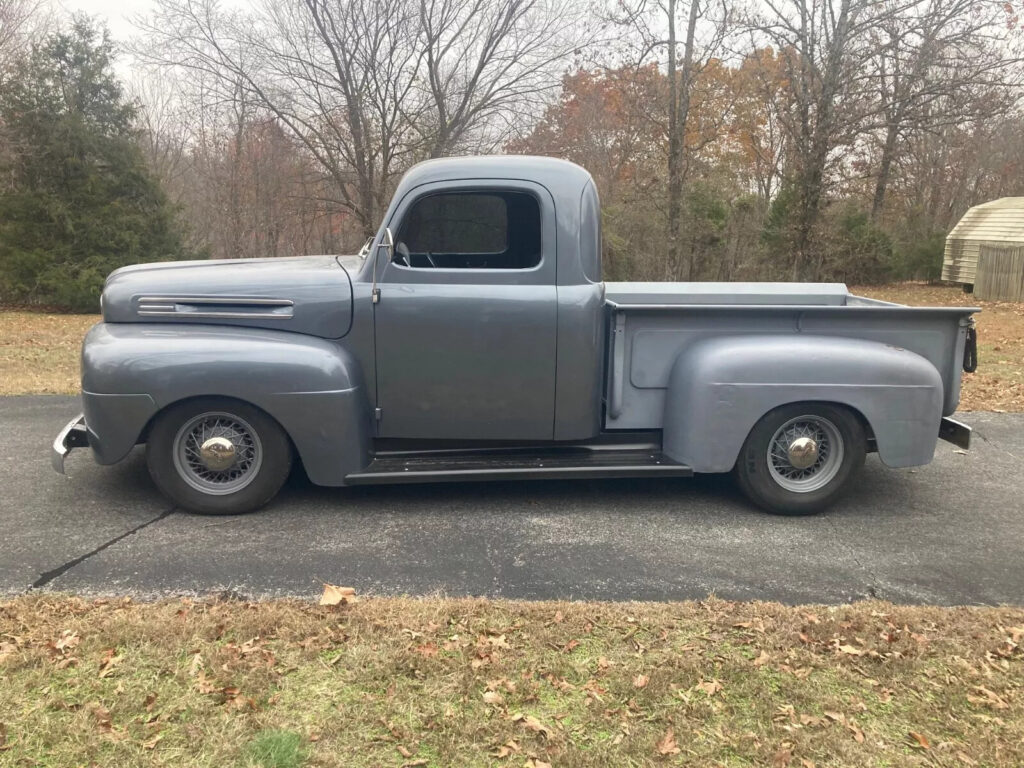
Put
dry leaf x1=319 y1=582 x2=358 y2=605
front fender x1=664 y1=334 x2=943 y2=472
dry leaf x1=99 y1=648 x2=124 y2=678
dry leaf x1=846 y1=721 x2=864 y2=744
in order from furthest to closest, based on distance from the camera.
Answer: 1. front fender x1=664 y1=334 x2=943 y2=472
2. dry leaf x1=319 y1=582 x2=358 y2=605
3. dry leaf x1=99 y1=648 x2=124 y2=678
4. dry leaf x1=846 y1=721 x2=864 y2=744

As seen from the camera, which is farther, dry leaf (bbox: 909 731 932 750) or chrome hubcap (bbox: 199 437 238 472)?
chrome hubcap (bbox: 199 437 238 472)

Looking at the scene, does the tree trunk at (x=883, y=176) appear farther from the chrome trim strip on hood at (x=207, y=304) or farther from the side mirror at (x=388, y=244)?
the chrome trim strip on hood at (x=207, y=304)

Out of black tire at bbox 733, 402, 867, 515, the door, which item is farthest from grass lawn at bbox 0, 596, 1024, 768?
the door

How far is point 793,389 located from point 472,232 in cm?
227

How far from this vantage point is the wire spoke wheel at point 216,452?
4609 mm

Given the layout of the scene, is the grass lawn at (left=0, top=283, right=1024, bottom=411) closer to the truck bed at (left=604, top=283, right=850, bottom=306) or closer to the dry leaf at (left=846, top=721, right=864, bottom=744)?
the truck bed at (left=604, top=283, right=850, bottom=306)

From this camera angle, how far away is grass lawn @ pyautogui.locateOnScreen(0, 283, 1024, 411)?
838 cm

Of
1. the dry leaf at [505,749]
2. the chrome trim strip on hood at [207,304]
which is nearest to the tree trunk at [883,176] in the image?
the chrome trim strip on hood at [207,304]

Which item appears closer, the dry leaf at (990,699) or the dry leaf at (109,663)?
the dry leaf at (990,699)

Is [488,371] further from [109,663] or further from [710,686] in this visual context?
[109,663]

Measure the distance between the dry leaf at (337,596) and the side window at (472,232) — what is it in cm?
206

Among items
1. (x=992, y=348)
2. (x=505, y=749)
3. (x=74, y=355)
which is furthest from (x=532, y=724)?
(x=992, y=348)

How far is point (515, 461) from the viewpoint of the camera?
494cm

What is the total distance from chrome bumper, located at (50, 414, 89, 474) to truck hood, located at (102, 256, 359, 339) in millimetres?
689
